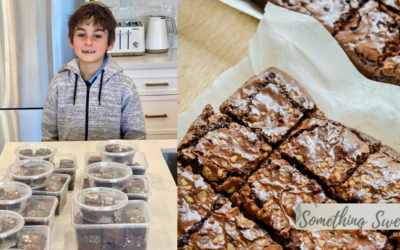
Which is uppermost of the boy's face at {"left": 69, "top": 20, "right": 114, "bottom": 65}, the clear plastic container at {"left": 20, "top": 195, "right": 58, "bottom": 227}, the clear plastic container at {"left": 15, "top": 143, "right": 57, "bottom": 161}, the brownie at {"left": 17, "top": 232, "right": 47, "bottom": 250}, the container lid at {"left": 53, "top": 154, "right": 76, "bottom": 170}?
the boy's face at {"left": 69, "top": 20, "right": 114, "bottom": 65}

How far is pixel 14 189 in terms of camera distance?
801 mm

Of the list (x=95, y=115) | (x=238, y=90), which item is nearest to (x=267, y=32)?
(x=238, y=90)

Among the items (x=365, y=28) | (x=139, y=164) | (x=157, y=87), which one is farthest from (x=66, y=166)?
(x=365, y=28)

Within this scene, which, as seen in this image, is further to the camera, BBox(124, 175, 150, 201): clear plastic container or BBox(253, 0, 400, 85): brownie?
BBox(124, 175, 150, 201): clear plastic container

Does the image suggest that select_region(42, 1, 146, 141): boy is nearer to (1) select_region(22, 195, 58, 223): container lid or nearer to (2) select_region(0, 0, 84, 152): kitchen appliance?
(2) select_region(0, 0, 84, 152): kitchen appliance

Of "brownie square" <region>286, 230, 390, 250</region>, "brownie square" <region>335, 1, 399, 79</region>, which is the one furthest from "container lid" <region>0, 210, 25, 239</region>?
"brownie square" <region>335, 1, 399, 79</region>

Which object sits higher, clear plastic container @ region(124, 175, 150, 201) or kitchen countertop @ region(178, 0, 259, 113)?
kitchen countertop @ region(178, 0, 259, 113)

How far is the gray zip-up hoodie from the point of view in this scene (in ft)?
2.54

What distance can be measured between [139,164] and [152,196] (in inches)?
2.7

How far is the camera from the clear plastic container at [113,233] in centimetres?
79

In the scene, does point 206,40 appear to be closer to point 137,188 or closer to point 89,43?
point 89,43

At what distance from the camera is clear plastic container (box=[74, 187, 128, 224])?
80cm

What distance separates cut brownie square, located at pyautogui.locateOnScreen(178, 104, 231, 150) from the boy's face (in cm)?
20

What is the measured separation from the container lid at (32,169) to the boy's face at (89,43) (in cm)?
22
